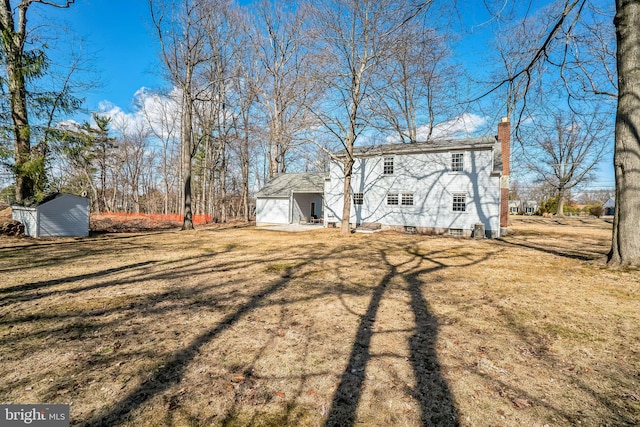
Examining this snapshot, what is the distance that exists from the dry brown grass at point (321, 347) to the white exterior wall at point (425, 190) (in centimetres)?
989

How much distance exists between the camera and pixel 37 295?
16.5 ft

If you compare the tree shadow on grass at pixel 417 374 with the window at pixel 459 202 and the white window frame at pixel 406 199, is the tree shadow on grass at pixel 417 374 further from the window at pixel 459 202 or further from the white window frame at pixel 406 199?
the white window frame at pixel 406 199

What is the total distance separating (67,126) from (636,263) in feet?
66.0

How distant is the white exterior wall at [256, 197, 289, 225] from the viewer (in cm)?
2298

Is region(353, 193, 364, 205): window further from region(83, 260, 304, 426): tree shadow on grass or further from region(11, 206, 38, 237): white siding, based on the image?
region(11, 206, 38, 237): white siding

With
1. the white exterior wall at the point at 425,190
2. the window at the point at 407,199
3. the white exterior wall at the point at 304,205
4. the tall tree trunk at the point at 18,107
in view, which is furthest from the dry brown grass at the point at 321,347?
the white exterior wall at the point at 304,205

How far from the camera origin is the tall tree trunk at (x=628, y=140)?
22.2 ft

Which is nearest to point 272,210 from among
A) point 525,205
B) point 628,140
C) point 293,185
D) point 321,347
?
point 293,185

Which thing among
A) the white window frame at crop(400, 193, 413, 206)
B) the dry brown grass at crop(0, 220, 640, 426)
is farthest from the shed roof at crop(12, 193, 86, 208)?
the white window frame at crop(400, 193, 413, 206)

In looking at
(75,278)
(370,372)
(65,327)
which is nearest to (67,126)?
(75,278)

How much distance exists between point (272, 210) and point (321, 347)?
2059cm

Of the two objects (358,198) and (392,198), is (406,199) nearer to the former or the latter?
(392,198)

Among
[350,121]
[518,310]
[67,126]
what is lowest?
[518,310]

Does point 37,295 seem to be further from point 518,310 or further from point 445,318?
point 518,310
